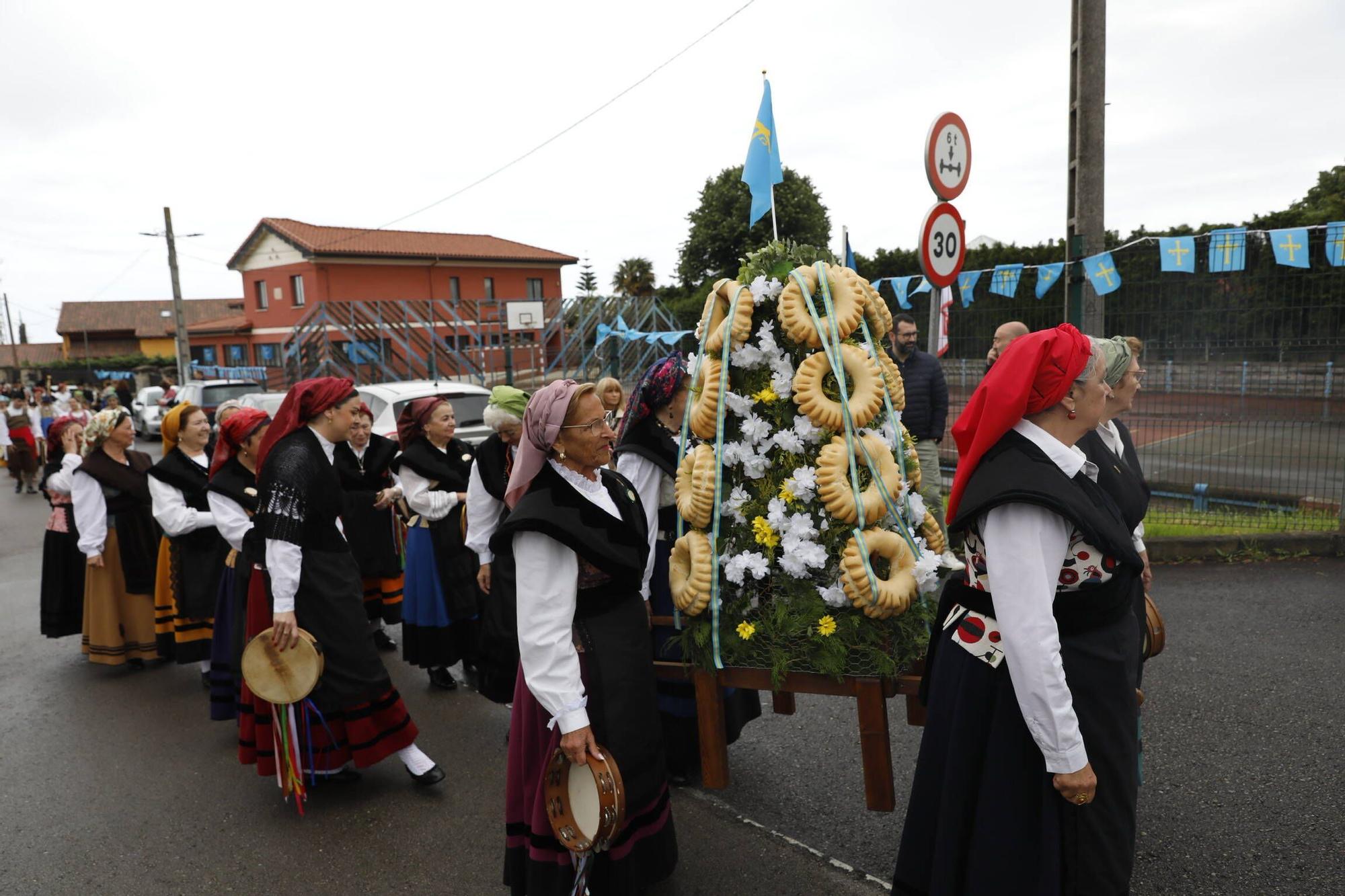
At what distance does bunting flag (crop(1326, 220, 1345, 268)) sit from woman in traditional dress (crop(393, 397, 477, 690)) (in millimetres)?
6202

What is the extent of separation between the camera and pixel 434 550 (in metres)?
5.17

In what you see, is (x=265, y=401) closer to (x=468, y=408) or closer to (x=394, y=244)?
(x=468, y=408)

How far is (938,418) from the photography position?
7387mm

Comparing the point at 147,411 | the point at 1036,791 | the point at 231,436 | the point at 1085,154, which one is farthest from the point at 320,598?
the point at 147,411

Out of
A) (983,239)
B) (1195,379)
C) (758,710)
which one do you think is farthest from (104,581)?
(983,239)

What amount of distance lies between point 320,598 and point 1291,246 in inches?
270

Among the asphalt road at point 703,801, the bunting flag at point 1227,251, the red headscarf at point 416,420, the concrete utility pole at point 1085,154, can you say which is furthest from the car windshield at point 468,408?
the bunting flag at point 1227,251

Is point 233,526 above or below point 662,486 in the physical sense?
below

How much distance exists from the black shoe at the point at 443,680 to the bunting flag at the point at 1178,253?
239 inches

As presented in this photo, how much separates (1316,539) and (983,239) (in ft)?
49.3

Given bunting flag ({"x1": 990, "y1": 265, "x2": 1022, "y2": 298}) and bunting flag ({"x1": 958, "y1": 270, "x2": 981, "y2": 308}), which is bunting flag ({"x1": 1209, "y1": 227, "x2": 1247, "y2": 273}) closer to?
bunting flag ({"x1": 990, "y1": 265, "x2": 1022, "y2": 298})

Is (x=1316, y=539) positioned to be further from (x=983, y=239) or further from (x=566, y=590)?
(x=983, y=239)

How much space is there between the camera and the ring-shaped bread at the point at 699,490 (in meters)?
2.93

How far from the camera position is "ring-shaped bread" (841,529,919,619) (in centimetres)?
266
